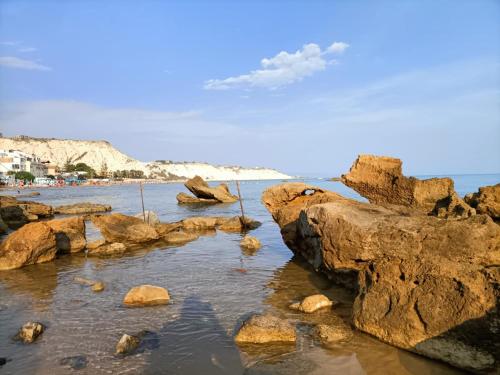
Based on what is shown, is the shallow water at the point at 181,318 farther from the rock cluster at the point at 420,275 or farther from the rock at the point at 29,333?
the rock cluster at the point at 420,275

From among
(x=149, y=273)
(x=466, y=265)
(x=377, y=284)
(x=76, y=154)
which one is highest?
(x=76, y=154)

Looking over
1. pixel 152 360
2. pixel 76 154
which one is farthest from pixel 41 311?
pixel 76 154

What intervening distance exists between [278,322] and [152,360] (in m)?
2.53

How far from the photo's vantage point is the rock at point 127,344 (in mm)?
6680

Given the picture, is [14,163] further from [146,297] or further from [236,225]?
[146,297]

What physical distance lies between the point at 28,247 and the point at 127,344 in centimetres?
973

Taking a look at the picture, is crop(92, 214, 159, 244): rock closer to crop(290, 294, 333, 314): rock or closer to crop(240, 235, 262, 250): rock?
crop(240, 235, 262, 250): rock

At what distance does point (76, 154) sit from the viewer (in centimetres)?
16562

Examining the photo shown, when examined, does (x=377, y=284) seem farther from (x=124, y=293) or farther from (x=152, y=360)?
(x=124, y=293)

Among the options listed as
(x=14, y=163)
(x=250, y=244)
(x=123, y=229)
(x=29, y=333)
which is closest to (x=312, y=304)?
(x=29, y=333)

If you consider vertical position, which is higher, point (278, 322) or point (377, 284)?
point (377, 284)

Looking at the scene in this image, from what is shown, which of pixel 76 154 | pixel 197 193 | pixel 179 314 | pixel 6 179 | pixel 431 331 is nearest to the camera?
pixel 431 331

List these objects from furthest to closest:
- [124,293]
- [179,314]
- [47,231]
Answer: [47,231]
[124,293]
[179,314]

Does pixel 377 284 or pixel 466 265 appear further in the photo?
pixel 377 284
